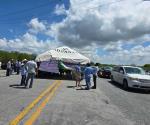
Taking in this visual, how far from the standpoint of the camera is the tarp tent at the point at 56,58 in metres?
27.9

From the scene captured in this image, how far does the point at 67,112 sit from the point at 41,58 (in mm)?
19649

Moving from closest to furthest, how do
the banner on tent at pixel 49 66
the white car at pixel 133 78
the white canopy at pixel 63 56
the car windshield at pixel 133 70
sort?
the white car at pixel 133 78, the car windshield at pixel 133 70, the white canopy at pixel 63 56, the banner on tent at pixel 49 66

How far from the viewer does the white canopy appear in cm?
2789

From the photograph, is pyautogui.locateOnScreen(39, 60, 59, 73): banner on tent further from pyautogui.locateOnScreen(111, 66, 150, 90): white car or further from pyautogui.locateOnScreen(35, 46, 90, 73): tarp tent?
pyautogui.locateOnScreen(111, 66, 150, 90): white car

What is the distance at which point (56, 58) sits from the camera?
27.8 meters

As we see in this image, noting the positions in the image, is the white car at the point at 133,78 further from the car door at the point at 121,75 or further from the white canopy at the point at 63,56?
the white canopy at the point at 63,56

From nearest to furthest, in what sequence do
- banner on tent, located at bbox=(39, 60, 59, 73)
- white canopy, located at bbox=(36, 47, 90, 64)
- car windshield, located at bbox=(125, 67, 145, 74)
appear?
car windshield, located at bbox=(125, 67, 145, 74) < white canopy, located at bbox=(36, 47, 90, 64) < banner on tent, located at bbox=(39, 60, 59, 73)

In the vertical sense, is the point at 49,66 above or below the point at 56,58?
below

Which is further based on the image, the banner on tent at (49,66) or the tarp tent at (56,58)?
the banner on tent at (49,66)

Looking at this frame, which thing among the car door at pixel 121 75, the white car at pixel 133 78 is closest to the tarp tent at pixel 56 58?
the car door at pixel 121 75

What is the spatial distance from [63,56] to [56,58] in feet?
2.77

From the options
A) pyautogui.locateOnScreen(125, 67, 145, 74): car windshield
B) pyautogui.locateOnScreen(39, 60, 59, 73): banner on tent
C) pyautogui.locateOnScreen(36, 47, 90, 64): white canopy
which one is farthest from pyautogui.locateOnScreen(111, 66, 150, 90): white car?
pyautogui.locateOnScreen(39, 60, 59, 73): banner on tent

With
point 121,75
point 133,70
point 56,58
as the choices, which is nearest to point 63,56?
point 56,58

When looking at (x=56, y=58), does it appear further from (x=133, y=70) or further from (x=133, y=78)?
(x=133, y=78)
